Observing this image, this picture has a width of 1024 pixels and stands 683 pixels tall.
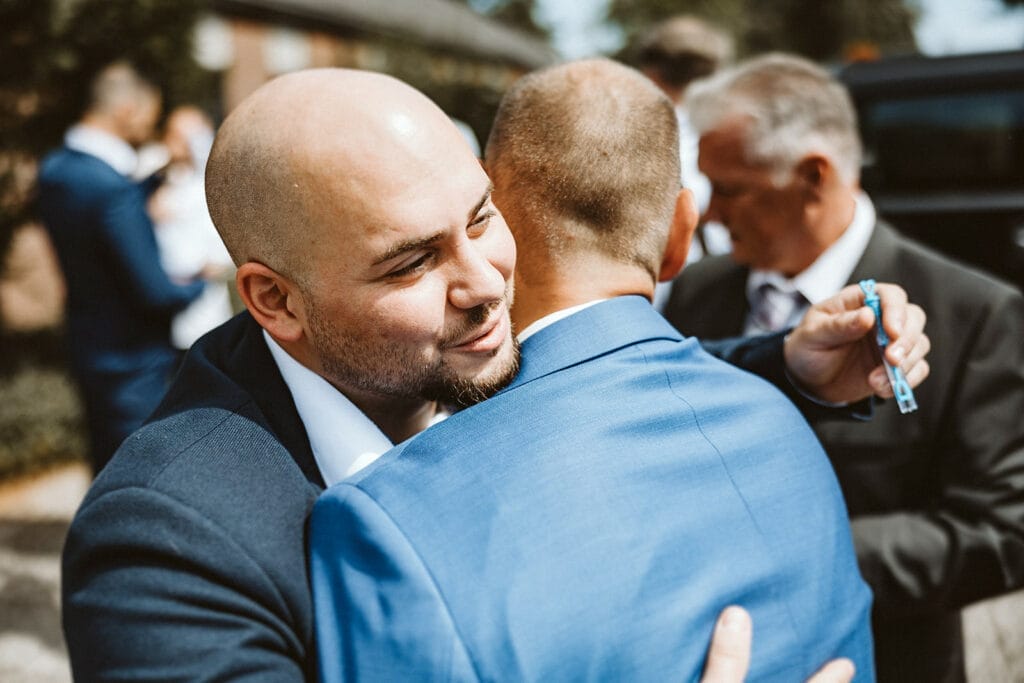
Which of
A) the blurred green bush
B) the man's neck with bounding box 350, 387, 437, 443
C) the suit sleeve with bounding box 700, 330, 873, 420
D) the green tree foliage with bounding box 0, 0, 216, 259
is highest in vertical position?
the man's neck with bounding box 350, 387, 437, 443

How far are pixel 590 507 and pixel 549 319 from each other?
0.39 meters

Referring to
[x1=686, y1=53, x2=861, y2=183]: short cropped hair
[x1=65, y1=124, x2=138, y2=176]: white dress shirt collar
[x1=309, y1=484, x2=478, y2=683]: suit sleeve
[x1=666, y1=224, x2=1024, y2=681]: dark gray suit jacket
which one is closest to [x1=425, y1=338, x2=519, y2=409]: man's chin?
[x1=309, y1=484, x2=478, y2=683]: suit sleeve

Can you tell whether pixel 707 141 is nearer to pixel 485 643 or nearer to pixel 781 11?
pixel 485 643

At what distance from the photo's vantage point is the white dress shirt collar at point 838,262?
7.73 ft

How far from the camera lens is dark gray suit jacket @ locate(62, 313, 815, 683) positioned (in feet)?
3.48

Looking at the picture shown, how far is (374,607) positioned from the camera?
106cm

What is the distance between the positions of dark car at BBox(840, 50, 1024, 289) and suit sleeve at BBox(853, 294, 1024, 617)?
390 cm

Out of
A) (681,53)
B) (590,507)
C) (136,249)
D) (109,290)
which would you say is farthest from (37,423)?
(590,507)

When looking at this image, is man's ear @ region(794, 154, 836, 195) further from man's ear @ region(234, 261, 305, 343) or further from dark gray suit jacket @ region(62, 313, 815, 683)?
dark gray suit jacket @ region(62, 313, 815, 683)

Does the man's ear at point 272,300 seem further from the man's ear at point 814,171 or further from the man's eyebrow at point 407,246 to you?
the man's ear at point 814,171

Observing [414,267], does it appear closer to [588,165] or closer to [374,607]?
[588,165]

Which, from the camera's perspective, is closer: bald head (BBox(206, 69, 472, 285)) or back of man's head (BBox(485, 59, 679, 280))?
bald head (BBox(206, 69, 472, 285))

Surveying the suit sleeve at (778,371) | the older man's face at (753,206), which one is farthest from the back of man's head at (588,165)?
the older man's face at (753,206)

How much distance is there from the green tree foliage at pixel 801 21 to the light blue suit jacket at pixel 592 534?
39.3 m
